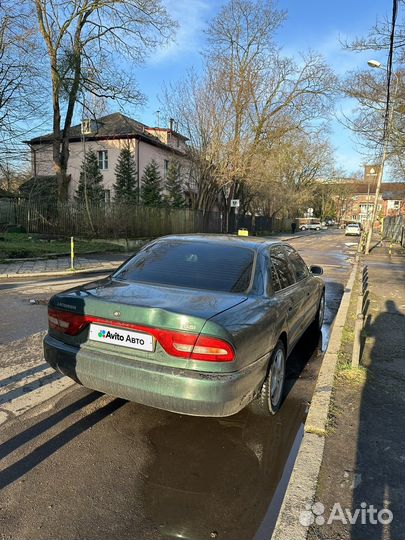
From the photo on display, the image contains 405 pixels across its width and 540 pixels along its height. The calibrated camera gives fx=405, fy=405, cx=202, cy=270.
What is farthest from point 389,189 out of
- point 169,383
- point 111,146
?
point 169,383

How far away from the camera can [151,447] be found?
3053 mm

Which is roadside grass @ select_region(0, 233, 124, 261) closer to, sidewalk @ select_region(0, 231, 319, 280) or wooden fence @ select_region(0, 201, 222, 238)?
sidewalk @ select_region(0, 231, 319, 280)

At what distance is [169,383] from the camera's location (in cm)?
279

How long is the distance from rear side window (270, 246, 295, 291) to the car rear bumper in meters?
1.07

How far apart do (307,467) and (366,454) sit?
Result: 0.56m

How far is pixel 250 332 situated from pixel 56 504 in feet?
5.38

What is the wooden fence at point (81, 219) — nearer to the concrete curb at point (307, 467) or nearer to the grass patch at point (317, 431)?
the concrete curb at point (307, 467)

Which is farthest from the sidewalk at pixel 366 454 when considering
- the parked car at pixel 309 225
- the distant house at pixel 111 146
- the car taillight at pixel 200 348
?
the parked car at pixel 309 225

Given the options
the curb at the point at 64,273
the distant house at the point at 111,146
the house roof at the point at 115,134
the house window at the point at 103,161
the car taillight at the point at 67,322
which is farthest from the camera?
the house window at the point at 103,161

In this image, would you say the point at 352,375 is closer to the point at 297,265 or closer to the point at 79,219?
the point at 297,265

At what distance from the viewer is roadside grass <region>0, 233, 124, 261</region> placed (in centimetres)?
1455

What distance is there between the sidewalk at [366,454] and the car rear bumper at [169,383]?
0.77 m

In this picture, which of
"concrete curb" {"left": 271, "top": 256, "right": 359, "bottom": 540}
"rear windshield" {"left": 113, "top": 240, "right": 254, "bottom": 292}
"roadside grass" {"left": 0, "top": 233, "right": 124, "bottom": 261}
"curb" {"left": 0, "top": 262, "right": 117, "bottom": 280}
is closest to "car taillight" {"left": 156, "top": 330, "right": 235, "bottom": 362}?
"rear windshield" {"left": 113, "top": 240, "right": 254, "bottom": 292}

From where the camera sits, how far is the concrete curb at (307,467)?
2.23m
